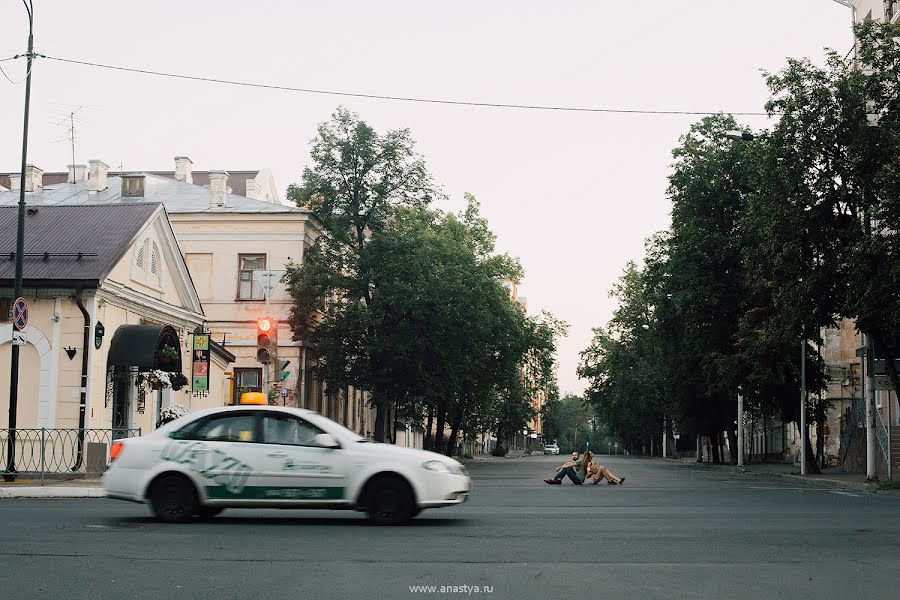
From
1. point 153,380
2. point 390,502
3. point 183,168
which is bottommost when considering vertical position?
point 390,502

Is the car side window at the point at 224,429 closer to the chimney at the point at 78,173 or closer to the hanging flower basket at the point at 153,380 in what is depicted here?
the hanging flower basket at the point at 153,380

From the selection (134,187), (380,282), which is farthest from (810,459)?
(134,187)

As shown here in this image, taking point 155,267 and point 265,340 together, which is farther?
point 155,267

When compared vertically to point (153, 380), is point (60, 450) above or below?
below

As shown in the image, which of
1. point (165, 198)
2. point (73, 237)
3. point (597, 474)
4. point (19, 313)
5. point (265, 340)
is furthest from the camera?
point (165, 198)

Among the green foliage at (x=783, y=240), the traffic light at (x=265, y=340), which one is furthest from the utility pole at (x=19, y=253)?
the green foliage at (x=783, y=240)

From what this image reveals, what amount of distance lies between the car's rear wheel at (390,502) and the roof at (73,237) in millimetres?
18358

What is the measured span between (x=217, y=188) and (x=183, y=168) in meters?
10.0

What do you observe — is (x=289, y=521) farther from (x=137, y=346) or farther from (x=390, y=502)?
(x=137, y=346)

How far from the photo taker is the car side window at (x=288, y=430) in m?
15.3

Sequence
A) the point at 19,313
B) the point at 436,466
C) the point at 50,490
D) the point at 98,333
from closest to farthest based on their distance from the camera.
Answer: the point at 436,466 < the point at 50,490 < the point at 19,313 < the point at 98,333

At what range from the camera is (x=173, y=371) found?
116ft

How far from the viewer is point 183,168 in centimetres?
6391

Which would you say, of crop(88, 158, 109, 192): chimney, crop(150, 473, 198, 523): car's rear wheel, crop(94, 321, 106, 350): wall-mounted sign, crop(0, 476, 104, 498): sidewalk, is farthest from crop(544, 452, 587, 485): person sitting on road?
crop(88, 158, 109, 192): chimney
